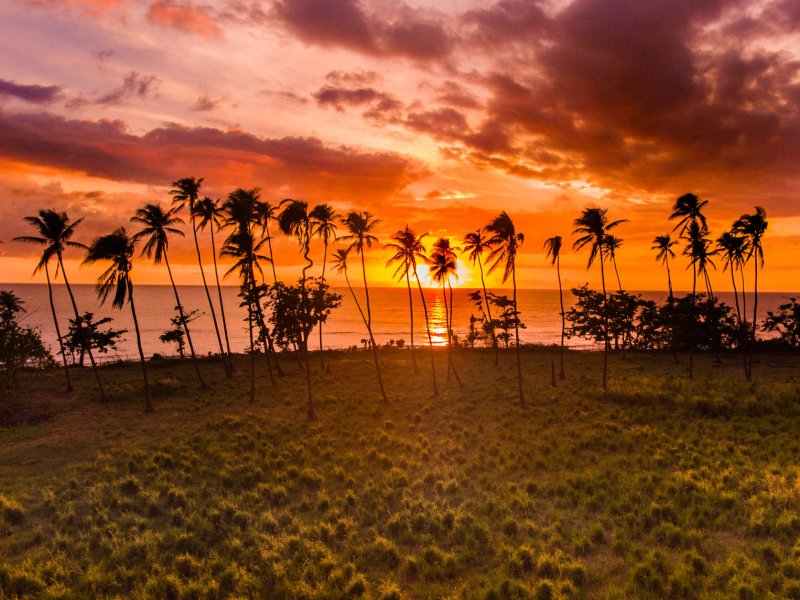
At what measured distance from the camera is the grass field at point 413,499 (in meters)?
12.4

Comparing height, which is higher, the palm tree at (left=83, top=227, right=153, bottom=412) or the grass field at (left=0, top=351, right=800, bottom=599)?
the palm tree at (left=83, top=227, right=153, bottom=412)

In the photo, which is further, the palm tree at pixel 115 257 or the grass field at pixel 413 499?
the palm tree at pixel 115 257

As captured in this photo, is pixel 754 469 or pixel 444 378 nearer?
pixel 754 469

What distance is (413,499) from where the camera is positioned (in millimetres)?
18312

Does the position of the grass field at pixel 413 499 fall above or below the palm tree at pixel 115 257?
below

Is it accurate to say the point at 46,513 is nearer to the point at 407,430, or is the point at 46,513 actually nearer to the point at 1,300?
the point at 407,430

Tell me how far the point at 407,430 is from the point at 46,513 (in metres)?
19.6

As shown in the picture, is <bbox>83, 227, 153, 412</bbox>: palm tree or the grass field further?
<bbox>83, 227, 153, 412</bbox>: palm tree

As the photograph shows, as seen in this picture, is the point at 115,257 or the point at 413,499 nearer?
the point at 413,499

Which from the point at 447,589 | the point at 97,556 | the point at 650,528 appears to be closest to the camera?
the point at 447,589

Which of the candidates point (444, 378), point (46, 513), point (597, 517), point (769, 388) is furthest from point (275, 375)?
point (769, 388)

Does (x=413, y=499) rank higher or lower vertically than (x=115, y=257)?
lower

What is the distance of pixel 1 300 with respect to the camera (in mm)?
56469

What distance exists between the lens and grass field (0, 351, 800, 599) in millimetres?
12398
